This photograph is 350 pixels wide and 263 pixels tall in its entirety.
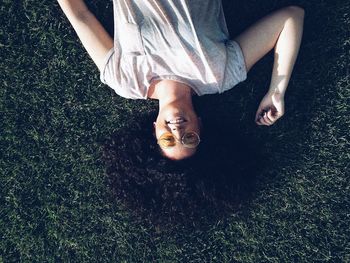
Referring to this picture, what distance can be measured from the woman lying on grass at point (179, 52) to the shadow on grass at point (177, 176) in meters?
0.24

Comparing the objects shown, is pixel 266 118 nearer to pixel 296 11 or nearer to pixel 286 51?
pixel 286 51

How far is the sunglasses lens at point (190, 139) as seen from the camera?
2.66 meters

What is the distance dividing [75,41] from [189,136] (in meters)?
1.54

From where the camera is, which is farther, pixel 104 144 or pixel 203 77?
pixel 104 144

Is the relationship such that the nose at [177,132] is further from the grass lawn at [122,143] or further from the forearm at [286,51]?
the forearm at [286,51]

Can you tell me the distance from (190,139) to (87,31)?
3.96 ft

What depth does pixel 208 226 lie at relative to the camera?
3.53 m

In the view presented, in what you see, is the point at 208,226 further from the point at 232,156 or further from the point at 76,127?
the point at 76,127

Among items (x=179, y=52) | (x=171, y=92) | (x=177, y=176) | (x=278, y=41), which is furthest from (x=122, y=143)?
(x=278, y=41)

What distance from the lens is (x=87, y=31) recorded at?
3098 mm

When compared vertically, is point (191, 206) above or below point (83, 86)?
below

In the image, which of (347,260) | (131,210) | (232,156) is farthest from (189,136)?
(347,260)

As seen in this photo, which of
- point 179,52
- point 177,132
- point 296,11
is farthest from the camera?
point 296,11

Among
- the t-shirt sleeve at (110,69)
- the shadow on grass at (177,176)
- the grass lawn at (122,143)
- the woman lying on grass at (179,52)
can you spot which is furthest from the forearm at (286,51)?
the t-shirt sleeve at (110,69)
